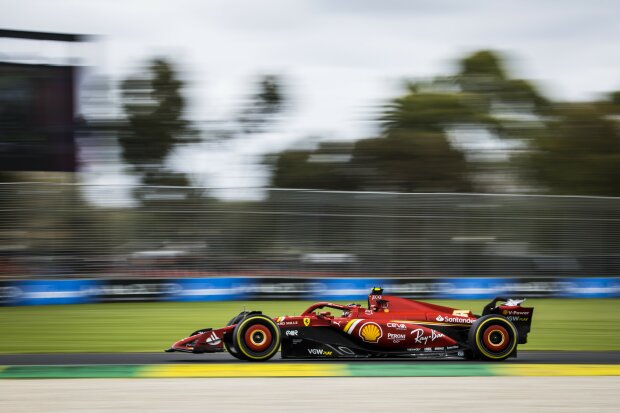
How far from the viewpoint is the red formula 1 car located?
31.1 ft

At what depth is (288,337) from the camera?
955cm

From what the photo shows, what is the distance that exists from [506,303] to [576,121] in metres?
26.2

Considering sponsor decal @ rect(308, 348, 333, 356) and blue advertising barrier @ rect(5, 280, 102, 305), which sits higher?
blue advertising barrier @ rect(5, 280, 102, 305)

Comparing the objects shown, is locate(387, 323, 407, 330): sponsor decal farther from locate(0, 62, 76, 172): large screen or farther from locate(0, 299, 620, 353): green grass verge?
locate(0, 62, 76, 172): large screen

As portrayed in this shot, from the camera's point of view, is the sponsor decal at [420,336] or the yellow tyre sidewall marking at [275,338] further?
the sponsor decal at [420,336]

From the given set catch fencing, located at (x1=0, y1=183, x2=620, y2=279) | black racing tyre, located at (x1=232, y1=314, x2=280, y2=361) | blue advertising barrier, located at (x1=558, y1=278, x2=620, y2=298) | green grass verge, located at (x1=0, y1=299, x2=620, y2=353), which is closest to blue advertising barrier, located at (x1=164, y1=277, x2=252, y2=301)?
catch fencing, located at (x1=0, y1=183, x2=620, y2=279)

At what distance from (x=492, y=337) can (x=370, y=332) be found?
1540 millimetres

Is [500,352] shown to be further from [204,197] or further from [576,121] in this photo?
[576,121]

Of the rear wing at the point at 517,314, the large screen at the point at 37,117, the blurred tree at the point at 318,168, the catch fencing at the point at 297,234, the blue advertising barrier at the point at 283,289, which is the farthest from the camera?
the blurred tree at the point at 318,168

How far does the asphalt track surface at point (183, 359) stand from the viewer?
986 cm

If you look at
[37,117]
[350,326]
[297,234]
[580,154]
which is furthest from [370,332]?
[580,154]

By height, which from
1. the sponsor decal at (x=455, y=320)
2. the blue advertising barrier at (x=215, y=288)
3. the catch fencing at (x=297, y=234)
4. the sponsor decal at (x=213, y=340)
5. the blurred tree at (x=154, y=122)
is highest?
the blurred tree at (x=154, y=122)

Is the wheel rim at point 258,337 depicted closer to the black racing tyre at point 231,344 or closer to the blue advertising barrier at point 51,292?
the black racing tyre at point 231,344

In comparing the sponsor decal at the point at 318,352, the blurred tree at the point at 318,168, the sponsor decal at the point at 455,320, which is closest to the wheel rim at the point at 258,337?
the sponsor decal at the point at 318,352
